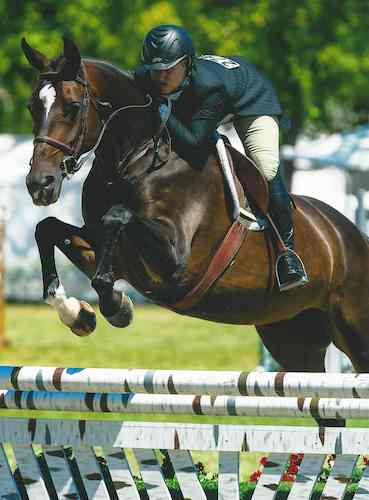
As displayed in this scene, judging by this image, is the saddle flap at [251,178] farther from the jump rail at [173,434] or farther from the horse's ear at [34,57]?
the jump rail at [173,434]

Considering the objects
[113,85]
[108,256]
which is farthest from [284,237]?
[113,85]

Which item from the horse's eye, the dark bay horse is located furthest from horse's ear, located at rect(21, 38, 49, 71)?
the horse's eye

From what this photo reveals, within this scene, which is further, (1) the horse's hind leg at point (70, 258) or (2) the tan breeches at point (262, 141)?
(2) the tan breeches at point (262, 141)

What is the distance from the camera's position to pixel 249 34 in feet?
76.4

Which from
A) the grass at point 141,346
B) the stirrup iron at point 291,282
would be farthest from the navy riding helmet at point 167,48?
the grass at point 141,346

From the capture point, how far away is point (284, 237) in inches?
245

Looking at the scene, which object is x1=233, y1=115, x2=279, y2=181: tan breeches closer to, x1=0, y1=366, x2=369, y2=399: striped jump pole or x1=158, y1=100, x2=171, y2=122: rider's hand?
x1=158, y1=100, x2=171, y2=122: rider's hand

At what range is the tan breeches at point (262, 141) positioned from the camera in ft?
20.5

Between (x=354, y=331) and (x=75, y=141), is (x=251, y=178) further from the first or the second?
(x=354, y=331)

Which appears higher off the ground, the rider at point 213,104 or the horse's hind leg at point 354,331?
the rider at point 213,104

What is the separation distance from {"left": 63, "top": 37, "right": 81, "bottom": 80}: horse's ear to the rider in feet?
1.26

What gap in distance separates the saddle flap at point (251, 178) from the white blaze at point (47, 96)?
1036 millimetres

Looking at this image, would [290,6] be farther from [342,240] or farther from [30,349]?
[342,240]

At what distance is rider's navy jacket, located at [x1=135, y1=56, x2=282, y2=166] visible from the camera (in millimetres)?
5820
